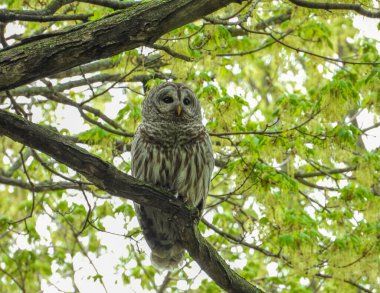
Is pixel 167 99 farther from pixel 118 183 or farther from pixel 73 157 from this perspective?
pixel 73 157

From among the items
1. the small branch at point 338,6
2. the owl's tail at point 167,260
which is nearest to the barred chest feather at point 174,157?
the owl's tail at point 167,260

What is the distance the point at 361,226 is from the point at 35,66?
4.72 metres

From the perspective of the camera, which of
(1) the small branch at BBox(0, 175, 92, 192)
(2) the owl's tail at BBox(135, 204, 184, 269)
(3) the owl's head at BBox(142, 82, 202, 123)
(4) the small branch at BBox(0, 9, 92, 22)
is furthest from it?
(1) the small branch at BBox(0, 175, 92, 192)

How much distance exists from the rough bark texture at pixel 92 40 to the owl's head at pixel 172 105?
186 cm

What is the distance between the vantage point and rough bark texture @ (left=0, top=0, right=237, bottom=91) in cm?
345

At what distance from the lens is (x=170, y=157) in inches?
205

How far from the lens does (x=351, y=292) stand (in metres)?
7.95

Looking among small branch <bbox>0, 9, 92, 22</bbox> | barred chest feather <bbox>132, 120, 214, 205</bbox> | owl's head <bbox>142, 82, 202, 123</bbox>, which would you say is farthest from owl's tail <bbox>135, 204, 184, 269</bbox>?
small branch <bbox>0, 9, 92, 22</bbox>

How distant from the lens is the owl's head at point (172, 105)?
543 cm

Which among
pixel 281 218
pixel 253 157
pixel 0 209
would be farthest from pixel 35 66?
pixel 0 209

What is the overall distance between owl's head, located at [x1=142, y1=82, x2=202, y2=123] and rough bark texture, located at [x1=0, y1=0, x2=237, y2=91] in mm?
1859

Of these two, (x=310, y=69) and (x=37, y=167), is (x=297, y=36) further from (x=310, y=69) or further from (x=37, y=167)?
(x=37, y=167)

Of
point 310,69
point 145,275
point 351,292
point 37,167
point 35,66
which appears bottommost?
point 35,66

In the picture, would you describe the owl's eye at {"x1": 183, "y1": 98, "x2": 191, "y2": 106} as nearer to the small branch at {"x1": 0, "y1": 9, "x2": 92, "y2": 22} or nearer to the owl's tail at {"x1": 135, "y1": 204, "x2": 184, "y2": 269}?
the owl's tail at {"x1": 135, "y1": 204, "x2": 184, "y2": 269}
